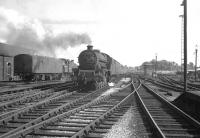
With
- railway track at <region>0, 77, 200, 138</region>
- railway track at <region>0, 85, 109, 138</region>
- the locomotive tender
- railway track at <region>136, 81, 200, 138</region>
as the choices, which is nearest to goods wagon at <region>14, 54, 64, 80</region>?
the locomotive tender

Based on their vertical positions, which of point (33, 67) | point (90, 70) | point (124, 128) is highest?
point (33, 67)

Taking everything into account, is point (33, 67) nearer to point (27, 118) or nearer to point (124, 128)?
point (27, 118)

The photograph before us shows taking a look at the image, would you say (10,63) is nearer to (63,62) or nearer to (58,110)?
(63,62)

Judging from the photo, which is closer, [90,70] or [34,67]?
[90,70]

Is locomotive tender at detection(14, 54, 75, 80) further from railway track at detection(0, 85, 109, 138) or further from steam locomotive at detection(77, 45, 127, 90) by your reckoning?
railway track at detection(0, 85, 109, 138)

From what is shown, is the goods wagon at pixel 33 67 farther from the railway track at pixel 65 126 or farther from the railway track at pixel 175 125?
the railway track at pixel 175 125

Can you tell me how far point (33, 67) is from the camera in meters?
29.0

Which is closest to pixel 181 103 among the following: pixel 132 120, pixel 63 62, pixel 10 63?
pixel 132 120

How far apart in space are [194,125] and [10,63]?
2653 centimetres

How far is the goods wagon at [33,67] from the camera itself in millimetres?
29125

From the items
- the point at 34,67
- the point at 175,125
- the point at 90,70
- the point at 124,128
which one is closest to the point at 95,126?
the point at 124,128

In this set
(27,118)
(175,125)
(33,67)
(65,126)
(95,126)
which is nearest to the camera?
(95,126)

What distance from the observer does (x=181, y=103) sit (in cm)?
1177

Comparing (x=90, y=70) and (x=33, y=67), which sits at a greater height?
(x=33, y=67)
